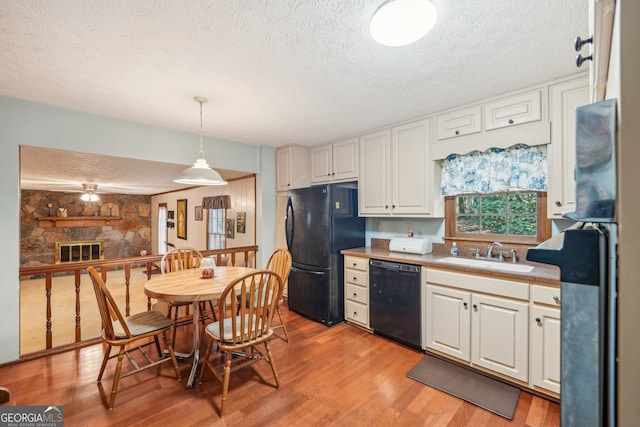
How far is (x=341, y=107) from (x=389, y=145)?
78cm

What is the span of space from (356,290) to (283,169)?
6.58ft

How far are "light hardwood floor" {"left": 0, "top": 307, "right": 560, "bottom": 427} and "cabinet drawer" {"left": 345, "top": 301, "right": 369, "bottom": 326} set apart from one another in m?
0.51

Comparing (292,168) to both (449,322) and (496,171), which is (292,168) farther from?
(449,322)

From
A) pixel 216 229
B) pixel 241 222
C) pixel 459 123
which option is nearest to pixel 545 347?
pixel 459 123

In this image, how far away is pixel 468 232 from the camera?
9.42ft

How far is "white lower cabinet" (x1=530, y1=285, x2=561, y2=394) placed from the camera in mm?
1878

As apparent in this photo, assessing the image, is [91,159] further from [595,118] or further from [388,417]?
[595,118]

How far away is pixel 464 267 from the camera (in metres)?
2.29

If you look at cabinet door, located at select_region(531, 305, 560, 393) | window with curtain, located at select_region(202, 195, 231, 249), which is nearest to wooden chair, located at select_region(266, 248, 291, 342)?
cabinet door, located at select_region(531, 305, 560, 393)

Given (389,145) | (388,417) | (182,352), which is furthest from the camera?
(389,145)

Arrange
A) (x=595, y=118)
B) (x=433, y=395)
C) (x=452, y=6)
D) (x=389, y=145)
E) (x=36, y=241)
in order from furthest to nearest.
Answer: (x=36, y=241), (x=389, y=145), (x=433, y=395), (x=452, y=6), (x=595, y=118)

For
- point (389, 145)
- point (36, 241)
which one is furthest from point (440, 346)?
point (36, 241)

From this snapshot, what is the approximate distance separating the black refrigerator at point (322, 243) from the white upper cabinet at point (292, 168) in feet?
1.46

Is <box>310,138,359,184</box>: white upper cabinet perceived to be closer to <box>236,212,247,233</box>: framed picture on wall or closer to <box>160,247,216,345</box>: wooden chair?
<box>236,212,247,233</box>: framed picture on wall
